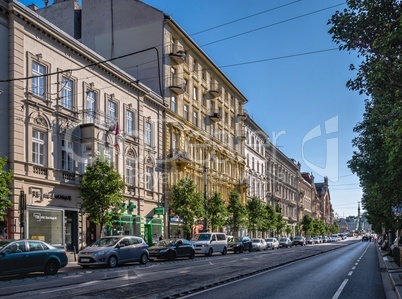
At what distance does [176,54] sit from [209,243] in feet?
56.5

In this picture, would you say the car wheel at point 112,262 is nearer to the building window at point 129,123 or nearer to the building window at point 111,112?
the building window at point 111,112

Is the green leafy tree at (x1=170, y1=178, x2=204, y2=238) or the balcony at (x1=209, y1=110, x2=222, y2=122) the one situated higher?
the balcony at (x1=209, y1=110, x2=222, y2=122)

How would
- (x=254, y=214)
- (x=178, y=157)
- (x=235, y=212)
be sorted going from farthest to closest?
(x=254, y=214), (x=235, y=212), (x=178, y=157)

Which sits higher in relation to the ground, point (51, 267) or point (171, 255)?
point (51, 267)

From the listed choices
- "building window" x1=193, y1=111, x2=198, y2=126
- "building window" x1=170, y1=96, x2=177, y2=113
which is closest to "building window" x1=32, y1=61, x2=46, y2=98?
"building window" x1=170, y1=96, x2=177, y2=113

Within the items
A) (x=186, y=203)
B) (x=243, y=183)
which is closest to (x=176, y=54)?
(x=186, y=203)

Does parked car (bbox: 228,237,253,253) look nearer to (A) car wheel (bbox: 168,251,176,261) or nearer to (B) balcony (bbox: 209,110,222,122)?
(A) car wheel (bbox: 168,251,176,261)

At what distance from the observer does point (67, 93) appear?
30.9m

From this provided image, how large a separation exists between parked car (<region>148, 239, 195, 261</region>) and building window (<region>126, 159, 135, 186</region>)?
7.57 metres

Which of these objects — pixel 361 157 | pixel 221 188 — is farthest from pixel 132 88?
pixel 221 188

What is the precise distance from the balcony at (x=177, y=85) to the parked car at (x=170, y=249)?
1740 centimetres

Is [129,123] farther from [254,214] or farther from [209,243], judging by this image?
[254,214]

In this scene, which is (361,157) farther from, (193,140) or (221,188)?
(221,188)

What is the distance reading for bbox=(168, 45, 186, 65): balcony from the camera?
4503 centimetres
